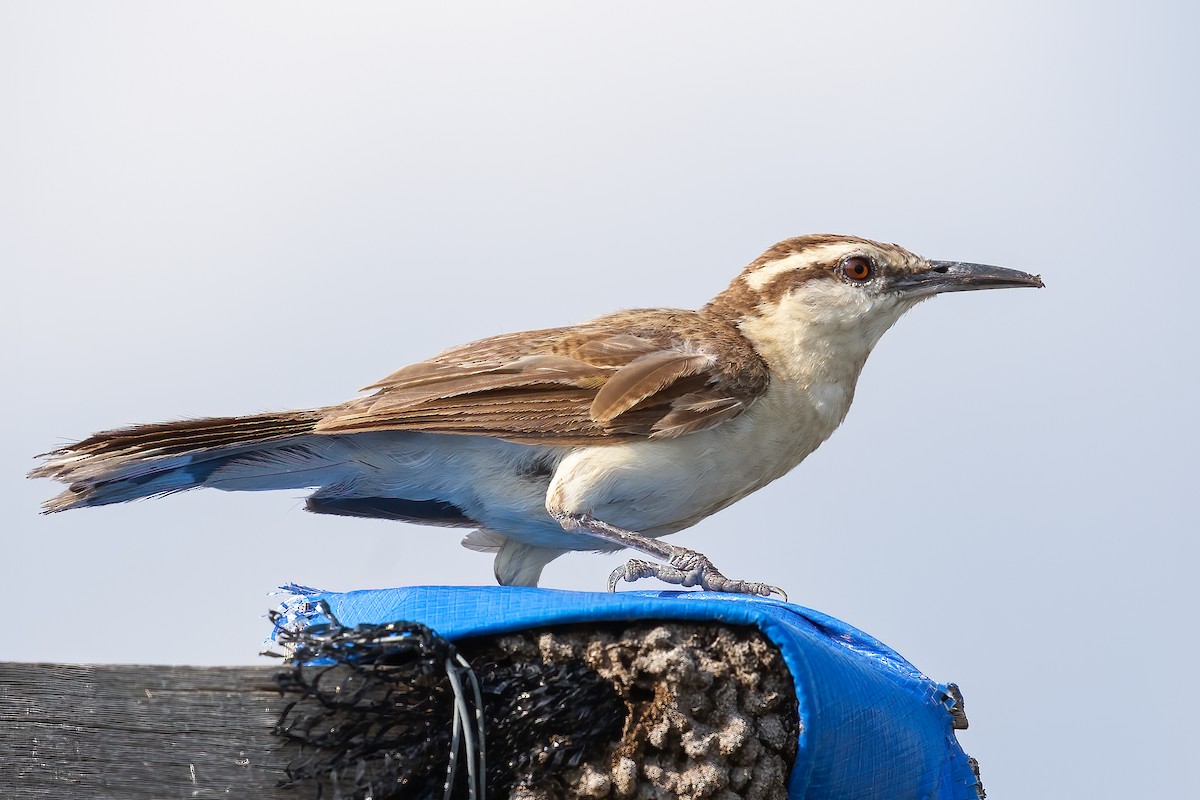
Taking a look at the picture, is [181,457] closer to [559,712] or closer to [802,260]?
[559,712]

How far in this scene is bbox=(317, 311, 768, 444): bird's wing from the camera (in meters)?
5.63

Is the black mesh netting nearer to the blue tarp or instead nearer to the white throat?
the blue tarp

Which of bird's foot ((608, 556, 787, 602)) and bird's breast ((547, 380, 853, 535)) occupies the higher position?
bird's breast ((547, 380, 853, 535))

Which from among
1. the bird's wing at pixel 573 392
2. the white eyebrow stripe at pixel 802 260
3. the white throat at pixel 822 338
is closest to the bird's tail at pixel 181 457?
the bird's wing at pixel 573 392

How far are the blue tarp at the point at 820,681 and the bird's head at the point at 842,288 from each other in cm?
224

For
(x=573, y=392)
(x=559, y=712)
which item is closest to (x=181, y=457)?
(x=573, y=392)

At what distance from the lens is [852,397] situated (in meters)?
6.35

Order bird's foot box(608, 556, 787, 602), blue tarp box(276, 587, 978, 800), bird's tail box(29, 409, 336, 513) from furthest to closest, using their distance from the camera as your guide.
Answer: bird's tail box(29, 409, 336, 513), bird's foot box(608, 556, 787, 602), blue tarp box(276, 587, 978, 800)

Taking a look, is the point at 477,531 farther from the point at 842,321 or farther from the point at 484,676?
the point at 484,676

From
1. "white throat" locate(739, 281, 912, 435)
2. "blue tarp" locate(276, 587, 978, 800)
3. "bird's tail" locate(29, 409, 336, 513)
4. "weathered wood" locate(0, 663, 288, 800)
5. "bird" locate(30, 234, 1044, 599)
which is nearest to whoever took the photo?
"weathered wood" locate(0, 663, 288, 800)

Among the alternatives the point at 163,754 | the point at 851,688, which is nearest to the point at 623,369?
the point at 851,688

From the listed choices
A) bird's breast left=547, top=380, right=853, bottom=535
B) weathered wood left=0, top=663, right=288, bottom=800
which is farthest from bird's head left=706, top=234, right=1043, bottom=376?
weathered wood left=0, top=663, right=288, bottom=800

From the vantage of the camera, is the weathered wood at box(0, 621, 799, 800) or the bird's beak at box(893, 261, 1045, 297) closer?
the weathered wood at box(0, 621, 799, 800)

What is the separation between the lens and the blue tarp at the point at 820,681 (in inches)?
140
